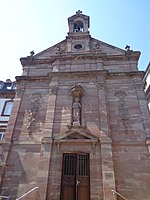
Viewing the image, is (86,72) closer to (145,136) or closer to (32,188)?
(145,136)

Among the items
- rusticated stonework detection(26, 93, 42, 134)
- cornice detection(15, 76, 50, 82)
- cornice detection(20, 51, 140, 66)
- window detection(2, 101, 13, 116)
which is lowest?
rusticated stonework detection(26, 93, 42, 134)

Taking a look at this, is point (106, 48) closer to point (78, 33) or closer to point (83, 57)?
point (83, 57)

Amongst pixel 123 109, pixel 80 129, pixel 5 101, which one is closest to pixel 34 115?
pixel 80 129

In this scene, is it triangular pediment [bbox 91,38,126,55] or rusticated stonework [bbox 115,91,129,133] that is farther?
triangular pediment [bbox 91,38,126,55]

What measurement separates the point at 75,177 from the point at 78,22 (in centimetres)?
1831

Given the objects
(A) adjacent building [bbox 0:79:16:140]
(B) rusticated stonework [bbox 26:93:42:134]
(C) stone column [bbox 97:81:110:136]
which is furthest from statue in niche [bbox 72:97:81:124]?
(A) adjacent building [bbox 0:79:16:140]

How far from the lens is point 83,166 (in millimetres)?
12305

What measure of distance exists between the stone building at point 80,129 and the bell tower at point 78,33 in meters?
0.54

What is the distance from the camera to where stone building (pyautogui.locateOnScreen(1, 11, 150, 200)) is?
1159 centimetres

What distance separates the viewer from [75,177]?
1193 cm

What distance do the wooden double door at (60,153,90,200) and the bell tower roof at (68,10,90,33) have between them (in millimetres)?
15427

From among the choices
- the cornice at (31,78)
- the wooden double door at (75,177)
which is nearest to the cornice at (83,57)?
the cornice at (31,78)

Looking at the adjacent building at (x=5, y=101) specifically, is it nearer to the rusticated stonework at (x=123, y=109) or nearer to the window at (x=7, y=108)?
the window at (x=7, y=108)

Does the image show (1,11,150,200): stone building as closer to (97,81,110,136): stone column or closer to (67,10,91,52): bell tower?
(97,81,110,136): stone column
